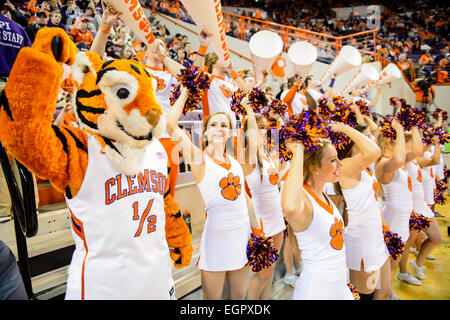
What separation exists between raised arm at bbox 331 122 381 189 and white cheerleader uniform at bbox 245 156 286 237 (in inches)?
24.0

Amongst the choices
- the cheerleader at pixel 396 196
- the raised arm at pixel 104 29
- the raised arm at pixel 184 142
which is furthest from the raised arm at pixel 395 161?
the raised arm at pixel 104 29

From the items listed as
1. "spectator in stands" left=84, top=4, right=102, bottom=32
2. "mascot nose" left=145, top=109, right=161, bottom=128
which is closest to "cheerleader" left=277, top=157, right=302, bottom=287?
"mascot nose" left=145, top=109, right=161, bottom=128

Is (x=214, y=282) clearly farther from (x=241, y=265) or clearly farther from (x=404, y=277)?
(x=404, y=277)

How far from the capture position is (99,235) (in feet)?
3.78

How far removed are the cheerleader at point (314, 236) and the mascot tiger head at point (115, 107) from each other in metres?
0.73

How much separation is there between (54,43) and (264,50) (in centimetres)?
325

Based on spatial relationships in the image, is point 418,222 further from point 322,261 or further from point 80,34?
point 80,34

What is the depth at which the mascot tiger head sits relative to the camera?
1.15 m

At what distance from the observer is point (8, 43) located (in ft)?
5.94

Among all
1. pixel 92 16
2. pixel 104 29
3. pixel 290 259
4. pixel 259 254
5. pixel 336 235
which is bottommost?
pixel 290 259

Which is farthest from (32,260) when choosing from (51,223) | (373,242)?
(373,242)

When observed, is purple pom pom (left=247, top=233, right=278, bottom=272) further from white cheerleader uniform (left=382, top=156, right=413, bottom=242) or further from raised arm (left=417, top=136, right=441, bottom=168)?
raised arm (left=417, top=136, right=441, bottom=168)

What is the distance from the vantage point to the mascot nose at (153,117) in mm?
1195

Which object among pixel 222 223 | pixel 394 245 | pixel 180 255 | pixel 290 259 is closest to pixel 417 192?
pixel 394 245
